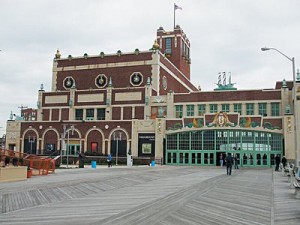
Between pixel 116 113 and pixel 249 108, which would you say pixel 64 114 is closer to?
pixel 116 113

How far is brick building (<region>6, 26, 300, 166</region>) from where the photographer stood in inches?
1925

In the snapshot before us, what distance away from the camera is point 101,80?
6619cm

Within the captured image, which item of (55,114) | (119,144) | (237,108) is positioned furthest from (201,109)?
(55,114)

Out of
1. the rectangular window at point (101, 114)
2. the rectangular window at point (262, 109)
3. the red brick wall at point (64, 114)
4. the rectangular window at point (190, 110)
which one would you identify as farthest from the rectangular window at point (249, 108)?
the red brick wall at point (64, 114)

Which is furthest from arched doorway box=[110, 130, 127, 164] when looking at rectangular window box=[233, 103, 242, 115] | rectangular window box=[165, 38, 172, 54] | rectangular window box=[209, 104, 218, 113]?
rectangular window box=[165, 38, 172, 54]

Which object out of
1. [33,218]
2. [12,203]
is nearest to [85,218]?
[33,218]

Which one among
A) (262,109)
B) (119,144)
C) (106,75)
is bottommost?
(119,144)

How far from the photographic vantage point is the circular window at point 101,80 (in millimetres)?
65938

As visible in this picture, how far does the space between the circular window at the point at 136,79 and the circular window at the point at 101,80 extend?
545 cm

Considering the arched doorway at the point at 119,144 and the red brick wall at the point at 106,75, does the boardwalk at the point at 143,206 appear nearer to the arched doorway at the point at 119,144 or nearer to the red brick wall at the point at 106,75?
the arched doorway at the point at 119,144

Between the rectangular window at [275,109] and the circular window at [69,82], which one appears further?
the circular window at [69,82]

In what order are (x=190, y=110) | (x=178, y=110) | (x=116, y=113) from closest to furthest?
1. (x=190, y=110)
2. (x=178, y=110)
3. (x=116, y=113)

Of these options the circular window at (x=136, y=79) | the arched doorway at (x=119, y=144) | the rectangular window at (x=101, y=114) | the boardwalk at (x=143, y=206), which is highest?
A: the circular window at (x=136, y=79)

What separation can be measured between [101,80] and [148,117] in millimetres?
13884
